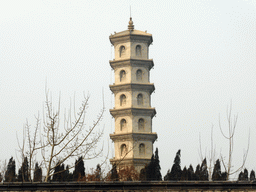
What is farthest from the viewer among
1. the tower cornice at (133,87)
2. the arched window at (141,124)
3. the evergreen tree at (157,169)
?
the tower cornice at (133,87)

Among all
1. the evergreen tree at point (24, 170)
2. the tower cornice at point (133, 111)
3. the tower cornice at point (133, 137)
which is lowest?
the evergreen tree at point (24, 170)

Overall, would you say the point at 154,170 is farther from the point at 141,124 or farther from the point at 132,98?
the point at 132,98

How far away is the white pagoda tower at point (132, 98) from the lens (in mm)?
48906

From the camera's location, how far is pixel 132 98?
50.1 metres

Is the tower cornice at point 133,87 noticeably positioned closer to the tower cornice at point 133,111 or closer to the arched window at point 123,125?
the tower cornice at point 133,111

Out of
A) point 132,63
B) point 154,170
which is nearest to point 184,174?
point 154,170

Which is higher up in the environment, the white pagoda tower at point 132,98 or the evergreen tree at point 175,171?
the white pagoda tower at point 132,98

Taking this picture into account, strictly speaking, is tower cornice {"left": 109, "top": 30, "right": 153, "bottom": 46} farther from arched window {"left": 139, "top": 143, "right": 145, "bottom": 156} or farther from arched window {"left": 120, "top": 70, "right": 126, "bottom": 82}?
arched window {"left": 139, "top": 143, "right": 145, "bottom": 156}

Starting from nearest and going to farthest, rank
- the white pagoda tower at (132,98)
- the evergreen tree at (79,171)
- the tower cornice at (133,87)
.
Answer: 1. the evergreen tree at (79,171)
2. the white pagoda tower at (132,98)
3. the tower cornice at (133,87)

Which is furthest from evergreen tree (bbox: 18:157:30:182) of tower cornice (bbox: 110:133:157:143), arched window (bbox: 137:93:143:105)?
arched window (bbox: 137:93:143:105)

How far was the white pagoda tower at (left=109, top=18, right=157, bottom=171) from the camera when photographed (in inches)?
1925

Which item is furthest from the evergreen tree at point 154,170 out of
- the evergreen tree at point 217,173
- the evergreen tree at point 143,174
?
the evergreen tree at point 217,173

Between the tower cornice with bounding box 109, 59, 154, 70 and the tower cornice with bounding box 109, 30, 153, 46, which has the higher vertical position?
the tower cornice with bounding box 109, 30, 153, 46

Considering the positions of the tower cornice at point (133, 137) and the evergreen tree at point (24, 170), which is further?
the tower cornice at point (133, 137)
